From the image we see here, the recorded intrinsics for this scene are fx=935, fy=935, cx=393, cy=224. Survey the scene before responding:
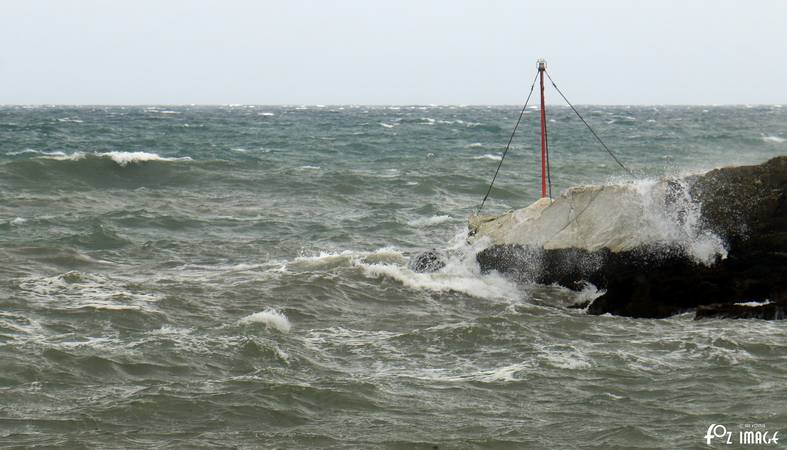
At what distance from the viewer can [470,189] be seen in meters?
27.1

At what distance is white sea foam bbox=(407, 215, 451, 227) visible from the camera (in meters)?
20.3

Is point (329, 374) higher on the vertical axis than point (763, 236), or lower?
lower

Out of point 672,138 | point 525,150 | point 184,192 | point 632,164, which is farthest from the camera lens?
point 672,138

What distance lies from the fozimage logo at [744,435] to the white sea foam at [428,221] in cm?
1313

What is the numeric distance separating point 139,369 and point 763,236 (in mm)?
7488

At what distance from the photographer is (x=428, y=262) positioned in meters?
14.4

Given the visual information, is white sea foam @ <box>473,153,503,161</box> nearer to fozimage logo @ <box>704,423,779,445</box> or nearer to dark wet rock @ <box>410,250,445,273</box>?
dark wet rock @ <box>410,250,445,273</box>

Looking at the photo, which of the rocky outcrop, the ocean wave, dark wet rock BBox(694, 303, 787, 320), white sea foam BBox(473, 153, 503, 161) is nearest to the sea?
dark wet rock BBox(694, 303, 787, 320)

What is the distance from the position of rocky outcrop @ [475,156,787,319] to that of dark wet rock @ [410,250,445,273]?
9.02 feet

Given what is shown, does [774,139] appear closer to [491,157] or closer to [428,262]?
[491,157]

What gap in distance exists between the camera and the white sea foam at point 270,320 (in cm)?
1093

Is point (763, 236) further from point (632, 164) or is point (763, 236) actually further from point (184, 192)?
point (632, 164)

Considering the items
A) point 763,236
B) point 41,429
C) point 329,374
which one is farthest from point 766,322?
point 41,429

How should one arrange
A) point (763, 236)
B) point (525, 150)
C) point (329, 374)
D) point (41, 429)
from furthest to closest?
point (525, 150)
point (763, 236)
point (329, 374)
point (41, 429)
